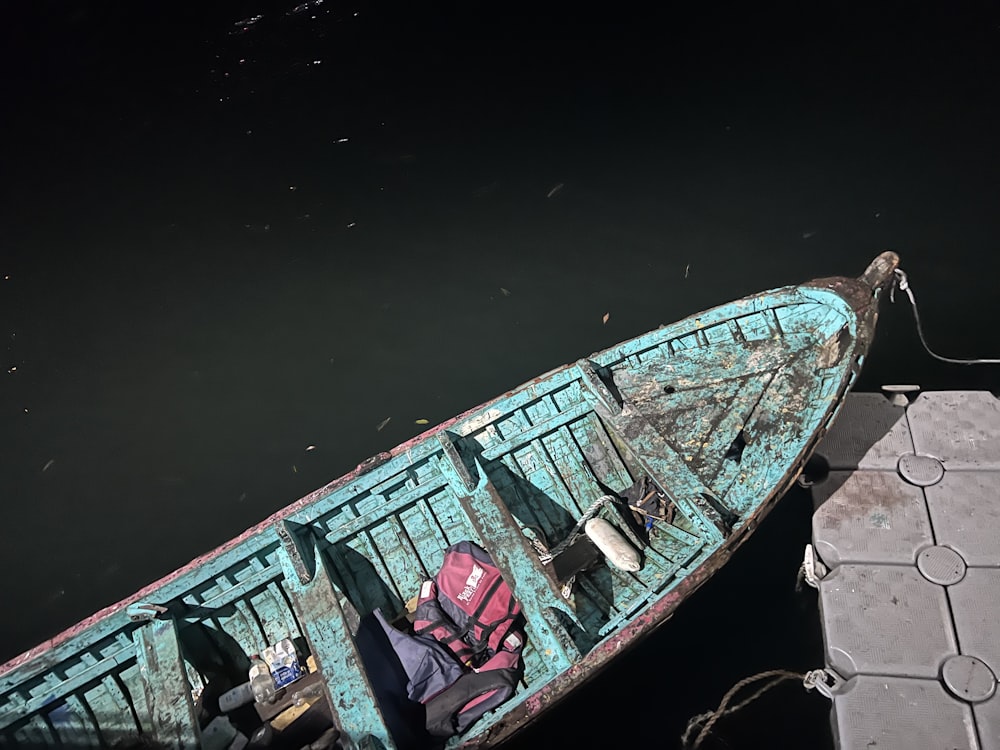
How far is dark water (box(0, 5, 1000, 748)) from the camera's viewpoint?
6.98 m

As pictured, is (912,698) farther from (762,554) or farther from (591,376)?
(591,376)

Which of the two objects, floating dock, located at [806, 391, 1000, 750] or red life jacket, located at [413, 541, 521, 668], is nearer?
floating dock, located at [806, 391, 1000, 750]

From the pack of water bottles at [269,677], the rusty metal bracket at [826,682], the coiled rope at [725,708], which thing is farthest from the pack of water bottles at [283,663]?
the rusty metal bracket at [826,682]

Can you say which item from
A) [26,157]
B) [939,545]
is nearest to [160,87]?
[26,157]

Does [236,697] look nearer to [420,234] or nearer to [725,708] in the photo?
[725,708]

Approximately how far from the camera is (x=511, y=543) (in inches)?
214

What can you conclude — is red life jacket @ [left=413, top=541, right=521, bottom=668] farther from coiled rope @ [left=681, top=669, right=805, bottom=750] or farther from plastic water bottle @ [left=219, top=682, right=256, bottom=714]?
coiled rope @ [left=681, top=669, right=805, bottom=750]

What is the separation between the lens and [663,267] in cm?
836

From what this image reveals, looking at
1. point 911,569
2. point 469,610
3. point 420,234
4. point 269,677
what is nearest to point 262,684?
point 269,677

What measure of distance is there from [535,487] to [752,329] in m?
2.58

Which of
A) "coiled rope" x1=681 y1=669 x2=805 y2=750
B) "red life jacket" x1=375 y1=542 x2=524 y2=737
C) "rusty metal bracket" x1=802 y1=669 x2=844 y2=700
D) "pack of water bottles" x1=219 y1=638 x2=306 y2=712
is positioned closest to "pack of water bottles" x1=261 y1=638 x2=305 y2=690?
"pack of water bottles" x1=219 y1=638 x2=306 y2=712

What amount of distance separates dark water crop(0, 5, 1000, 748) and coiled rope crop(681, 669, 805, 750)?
0.12 m

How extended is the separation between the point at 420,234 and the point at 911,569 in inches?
266

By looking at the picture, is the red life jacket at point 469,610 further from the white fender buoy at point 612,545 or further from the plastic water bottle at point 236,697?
the plastic water bottle at point 236,697
